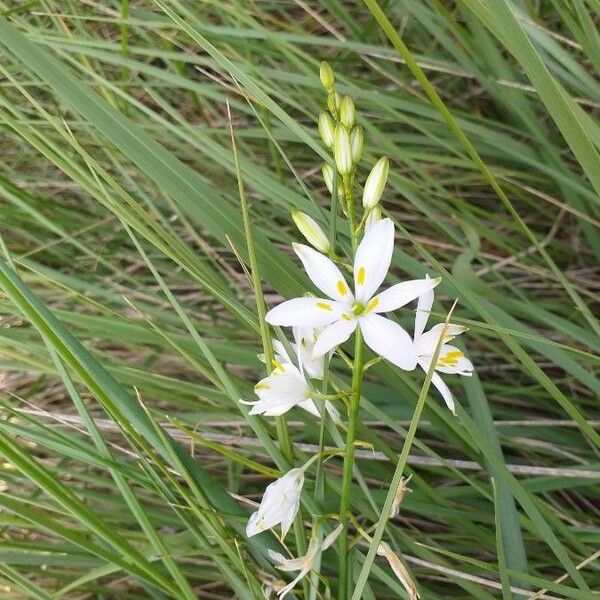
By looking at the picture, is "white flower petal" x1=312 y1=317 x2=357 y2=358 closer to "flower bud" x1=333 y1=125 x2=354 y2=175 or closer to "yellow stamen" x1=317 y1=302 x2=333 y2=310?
"yellow stamen" x1=317 y1=302 x2=333 y2=310

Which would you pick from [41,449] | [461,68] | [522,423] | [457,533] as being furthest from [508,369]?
[41,449]

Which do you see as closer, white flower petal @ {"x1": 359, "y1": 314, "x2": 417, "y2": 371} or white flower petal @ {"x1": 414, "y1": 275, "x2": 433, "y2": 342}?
white flower petal @ {"x1": 359, "y1": 314, "x2": 417, "y2": 371}

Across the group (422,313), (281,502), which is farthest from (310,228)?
(281,502)

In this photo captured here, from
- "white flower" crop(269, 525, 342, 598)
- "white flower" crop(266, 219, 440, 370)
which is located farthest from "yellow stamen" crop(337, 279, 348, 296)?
"white flower" crop(269, 525, 342, 598)

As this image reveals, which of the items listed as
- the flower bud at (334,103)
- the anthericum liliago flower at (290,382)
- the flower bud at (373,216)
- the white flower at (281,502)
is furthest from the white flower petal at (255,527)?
the flower bud at (334,103)

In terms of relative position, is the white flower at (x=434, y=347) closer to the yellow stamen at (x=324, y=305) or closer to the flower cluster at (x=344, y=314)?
the flower cluster at (x=344, y=314)

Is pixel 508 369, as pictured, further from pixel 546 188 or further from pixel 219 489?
pixel 219 489
